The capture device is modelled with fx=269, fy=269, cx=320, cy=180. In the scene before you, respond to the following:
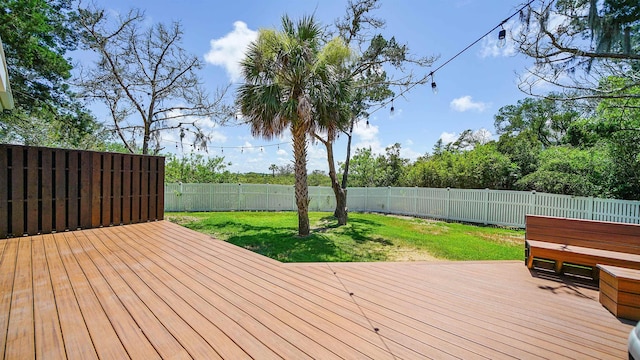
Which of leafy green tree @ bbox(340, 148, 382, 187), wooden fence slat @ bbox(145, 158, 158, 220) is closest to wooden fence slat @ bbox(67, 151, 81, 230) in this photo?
wooden fence slat @ bbox(145, 158, 158, 220)

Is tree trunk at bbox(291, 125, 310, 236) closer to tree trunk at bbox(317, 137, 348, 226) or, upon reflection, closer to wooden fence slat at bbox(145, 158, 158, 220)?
tree trunk at bbox(317, 137, 348, 226)

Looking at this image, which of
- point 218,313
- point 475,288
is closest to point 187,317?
point 218,313

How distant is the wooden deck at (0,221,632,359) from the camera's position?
5.47 feet

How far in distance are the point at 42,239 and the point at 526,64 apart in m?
9.54

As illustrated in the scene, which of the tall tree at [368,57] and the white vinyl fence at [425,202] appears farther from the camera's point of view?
the tall tree at [368,57]

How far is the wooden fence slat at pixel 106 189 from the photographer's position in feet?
17.2

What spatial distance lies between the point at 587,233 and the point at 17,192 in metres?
8.35

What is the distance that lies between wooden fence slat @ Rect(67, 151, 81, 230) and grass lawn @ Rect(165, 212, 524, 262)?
2.81 m

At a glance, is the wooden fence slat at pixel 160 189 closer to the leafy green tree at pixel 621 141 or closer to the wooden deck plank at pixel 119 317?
the wooden deck plank at pixel 119 317

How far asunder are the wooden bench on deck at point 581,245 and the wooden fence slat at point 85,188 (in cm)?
723

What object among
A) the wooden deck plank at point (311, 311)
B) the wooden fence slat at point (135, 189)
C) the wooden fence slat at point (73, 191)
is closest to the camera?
the wooden deck plank at point (311, 311)

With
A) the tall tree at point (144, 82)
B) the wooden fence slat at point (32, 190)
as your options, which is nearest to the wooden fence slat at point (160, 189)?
the wooden fence slat at point (32, 190)

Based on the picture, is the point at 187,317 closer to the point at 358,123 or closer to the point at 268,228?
the point at 268,228

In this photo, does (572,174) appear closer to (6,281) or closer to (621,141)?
(621,141)
